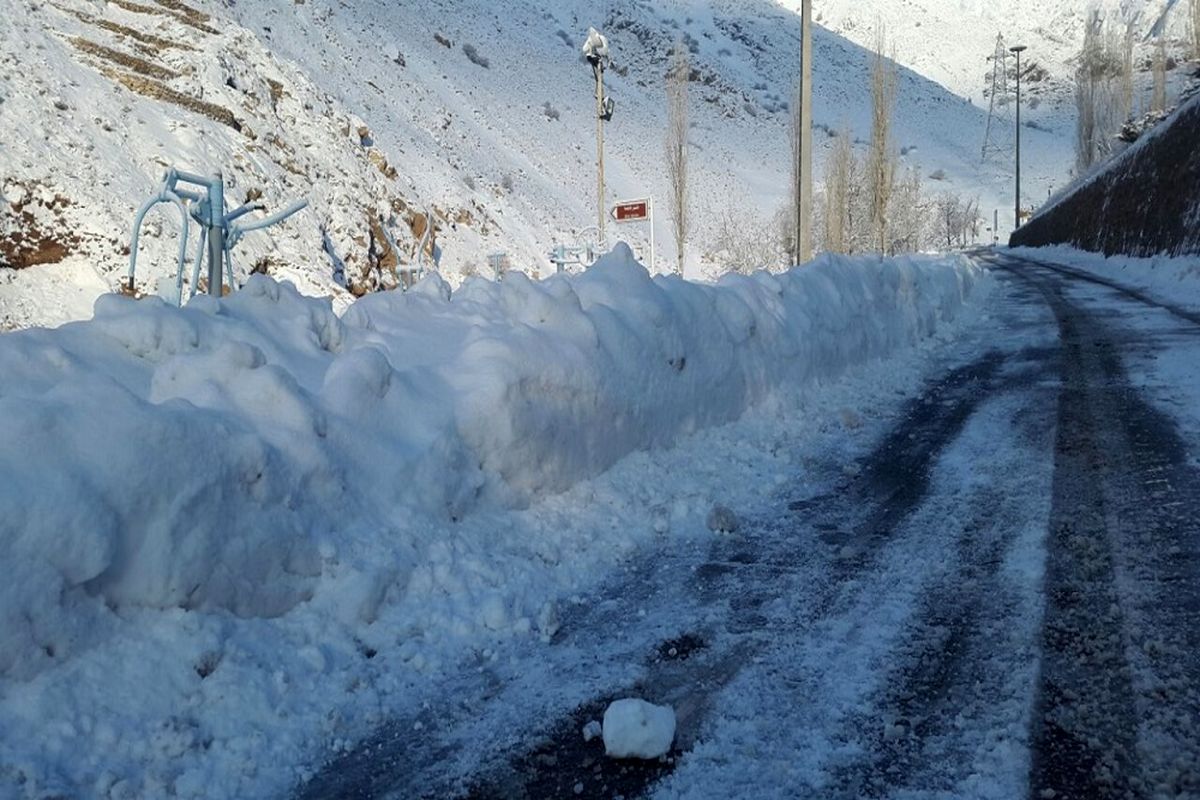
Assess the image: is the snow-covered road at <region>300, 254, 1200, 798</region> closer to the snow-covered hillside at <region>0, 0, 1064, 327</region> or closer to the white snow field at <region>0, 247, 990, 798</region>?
the white snow field at <region>0, 247, 990, 798</region>

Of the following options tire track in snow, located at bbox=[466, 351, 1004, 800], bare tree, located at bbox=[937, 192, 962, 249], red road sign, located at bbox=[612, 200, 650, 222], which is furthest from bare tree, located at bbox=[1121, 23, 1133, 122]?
tire track in snow, located at bbox=[466, 351, 1004, 800]

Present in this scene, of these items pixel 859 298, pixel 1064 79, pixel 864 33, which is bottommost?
pixel 859 298

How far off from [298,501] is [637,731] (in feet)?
5.80

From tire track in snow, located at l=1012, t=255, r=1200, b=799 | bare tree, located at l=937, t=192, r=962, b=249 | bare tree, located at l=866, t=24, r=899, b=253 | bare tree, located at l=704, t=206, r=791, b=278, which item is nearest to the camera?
tire track in snow, located at l=1012, t=255, r=1200, b=799

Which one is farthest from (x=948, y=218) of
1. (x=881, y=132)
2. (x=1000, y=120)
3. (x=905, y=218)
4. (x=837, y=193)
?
(x=881, y=132)

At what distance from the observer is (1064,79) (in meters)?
114

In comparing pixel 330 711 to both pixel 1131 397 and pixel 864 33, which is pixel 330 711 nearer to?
pixel 1131 397

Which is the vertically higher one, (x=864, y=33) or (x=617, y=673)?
(x=864, y=33)

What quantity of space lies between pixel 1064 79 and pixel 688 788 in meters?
136

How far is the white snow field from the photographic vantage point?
2551 mm

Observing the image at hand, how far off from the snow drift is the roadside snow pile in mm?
1235

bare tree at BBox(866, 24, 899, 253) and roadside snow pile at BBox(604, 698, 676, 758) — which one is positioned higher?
bare tree at BBox(866, 24, 899, 253)

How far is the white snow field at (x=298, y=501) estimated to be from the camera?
2.55 m

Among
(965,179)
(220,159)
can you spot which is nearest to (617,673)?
(220,159)
